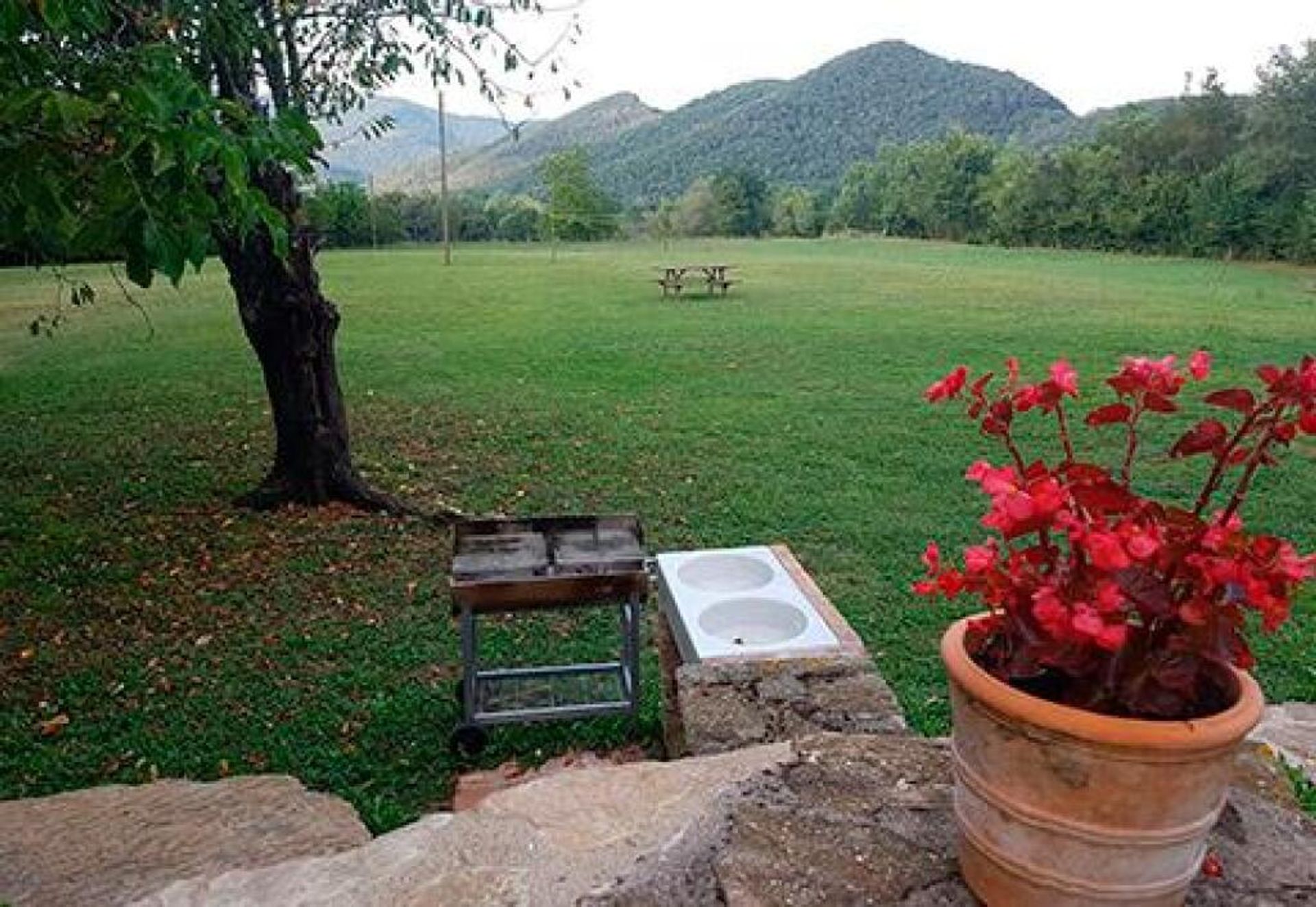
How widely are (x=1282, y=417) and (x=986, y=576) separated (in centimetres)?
43

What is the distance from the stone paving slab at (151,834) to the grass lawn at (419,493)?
11.5 inches

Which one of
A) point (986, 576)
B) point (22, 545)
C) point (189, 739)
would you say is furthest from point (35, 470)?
point (986, 576)

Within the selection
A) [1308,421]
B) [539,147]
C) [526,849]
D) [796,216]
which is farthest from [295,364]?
[539,147]

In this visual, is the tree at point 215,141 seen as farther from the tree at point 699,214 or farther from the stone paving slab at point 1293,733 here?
the tree at point 699,214

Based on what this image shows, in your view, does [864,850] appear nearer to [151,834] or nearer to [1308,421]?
[1308,421]

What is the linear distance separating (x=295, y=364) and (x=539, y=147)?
7851cm

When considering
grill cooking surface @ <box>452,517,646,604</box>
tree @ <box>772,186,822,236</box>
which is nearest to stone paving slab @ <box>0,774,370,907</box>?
grill cooking surface @ <box>452,517,646,604</box>

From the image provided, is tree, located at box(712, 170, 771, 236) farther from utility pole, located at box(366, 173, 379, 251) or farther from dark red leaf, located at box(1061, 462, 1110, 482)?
dark red leaf, located at box(1061, 462, 1110, 482)

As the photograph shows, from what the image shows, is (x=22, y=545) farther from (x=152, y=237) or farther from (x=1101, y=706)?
(x=1101, y=706)

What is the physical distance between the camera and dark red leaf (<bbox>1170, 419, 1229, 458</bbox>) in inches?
50.3

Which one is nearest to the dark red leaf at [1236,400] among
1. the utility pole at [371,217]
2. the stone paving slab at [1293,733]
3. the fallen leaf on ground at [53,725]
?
the stone paving slab at [1293,733]

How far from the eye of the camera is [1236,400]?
1.26 m

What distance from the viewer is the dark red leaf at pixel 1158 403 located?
1.30 metres

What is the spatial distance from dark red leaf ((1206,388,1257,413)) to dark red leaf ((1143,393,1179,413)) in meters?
0.05
